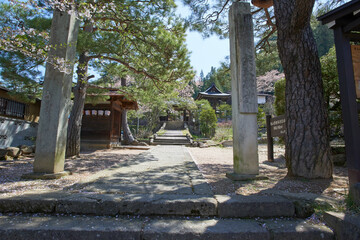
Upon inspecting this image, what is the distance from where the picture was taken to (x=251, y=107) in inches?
132

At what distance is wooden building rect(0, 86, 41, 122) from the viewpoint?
9.95 meters

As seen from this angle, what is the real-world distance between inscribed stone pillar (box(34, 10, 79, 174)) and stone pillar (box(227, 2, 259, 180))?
10.3 feet

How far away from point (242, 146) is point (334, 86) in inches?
158

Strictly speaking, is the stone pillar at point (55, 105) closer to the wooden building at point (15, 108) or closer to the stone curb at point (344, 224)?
the stone curb at point (344, 224)

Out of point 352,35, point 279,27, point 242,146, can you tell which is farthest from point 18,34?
point 352,35

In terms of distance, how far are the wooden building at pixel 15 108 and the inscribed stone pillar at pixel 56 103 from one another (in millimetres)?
6890

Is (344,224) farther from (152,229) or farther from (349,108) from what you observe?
(152,229)

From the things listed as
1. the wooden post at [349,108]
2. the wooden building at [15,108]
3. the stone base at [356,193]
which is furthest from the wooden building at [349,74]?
the wooden building at [15,108]

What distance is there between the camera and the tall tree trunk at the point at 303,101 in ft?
10.3

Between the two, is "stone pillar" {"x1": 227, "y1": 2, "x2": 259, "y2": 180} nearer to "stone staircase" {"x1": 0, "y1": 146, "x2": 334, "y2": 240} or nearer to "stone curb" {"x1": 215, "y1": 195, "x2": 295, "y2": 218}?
"stone staircase" {"x1": 0, "y1": 146, "x2": 334, "y2": 240}

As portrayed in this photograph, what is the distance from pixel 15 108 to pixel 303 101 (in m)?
13.5

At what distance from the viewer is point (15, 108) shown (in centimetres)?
1091

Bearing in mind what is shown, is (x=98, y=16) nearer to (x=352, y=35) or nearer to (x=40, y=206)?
(x=40, y=206)

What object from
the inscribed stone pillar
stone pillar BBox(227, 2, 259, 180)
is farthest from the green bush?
the inscribed stone pillar
